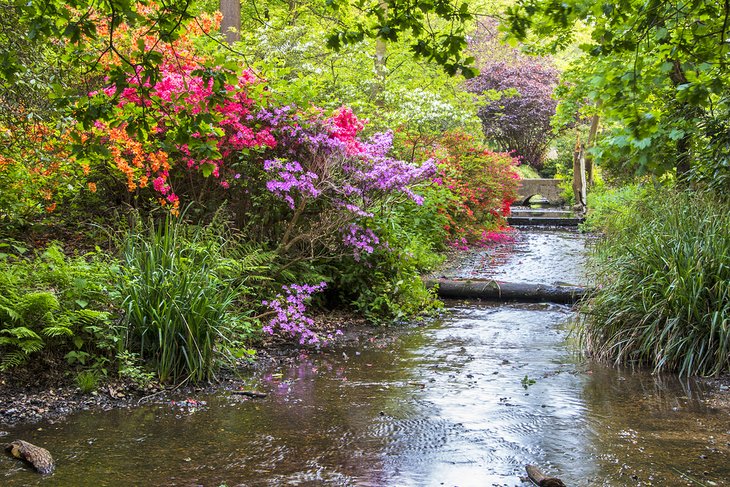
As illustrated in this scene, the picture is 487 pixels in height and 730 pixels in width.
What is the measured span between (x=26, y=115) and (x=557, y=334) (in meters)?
5.88

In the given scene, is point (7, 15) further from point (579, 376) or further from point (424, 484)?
point (579, 376)

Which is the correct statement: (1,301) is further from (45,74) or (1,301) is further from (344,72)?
(344,72)

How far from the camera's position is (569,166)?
28.9 meters

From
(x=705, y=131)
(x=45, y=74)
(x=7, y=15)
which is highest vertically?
(x=7, y=15)

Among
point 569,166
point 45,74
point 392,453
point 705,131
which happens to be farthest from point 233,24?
point 569,166

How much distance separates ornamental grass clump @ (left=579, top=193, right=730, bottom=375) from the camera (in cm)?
547

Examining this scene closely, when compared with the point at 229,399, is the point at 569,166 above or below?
above

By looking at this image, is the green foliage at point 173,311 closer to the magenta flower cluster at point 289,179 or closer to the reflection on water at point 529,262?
the magenta flower cluster at point 289,179

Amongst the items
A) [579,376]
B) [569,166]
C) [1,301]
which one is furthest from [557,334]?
[569,166]

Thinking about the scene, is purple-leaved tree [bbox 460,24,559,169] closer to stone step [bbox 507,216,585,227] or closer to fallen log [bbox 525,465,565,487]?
stone step [bbox 507,216,585,227]

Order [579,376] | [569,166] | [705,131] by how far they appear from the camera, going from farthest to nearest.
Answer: [569,166] → [705,131] → [579,376]

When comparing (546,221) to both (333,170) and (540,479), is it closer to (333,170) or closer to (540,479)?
(333,170)

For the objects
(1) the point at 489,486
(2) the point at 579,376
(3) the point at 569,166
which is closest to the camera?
(1) the point at 489,486

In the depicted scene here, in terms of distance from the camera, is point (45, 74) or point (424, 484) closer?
point (424, 484)
